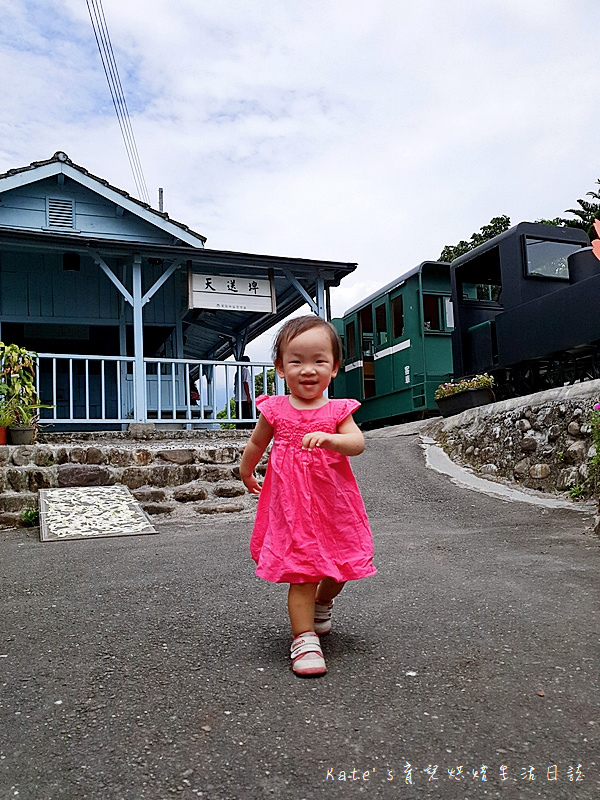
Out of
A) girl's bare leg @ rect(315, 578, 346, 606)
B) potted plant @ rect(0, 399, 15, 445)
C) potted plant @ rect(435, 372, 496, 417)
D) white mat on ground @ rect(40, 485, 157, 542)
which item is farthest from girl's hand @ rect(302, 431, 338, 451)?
potted plant @ rect(435, 372, 496, 417)

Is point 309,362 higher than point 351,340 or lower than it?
lower

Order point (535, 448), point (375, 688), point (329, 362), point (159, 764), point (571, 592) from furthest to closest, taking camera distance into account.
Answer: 1. point (535, 448)
2. point (571, 592)
3. point (329, 362)
4. point (375, 688)
5. point (159, 764)

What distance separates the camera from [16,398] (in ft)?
23.6

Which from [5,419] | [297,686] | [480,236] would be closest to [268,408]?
[297,686]

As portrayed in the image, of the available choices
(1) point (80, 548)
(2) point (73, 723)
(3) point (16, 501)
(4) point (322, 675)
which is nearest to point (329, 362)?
(4) point (322, 675)

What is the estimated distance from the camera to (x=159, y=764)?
147 centimetres

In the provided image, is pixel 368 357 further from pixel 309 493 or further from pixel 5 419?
pixel 309 493

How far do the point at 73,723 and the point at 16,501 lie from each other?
487 cm

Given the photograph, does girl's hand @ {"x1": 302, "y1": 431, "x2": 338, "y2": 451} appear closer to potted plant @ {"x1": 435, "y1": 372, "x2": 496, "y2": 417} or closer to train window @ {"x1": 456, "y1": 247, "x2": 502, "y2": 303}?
potted plant @ {"x1": 435, "y1": 372, "x2": 496, "y2": 417}

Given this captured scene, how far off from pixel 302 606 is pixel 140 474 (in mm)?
4906

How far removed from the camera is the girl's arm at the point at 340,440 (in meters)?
2.10

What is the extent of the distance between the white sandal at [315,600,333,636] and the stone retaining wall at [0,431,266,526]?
13.7 feet

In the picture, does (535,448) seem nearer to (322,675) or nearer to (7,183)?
(322,675)

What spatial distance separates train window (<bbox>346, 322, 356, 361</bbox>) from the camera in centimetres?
1412
